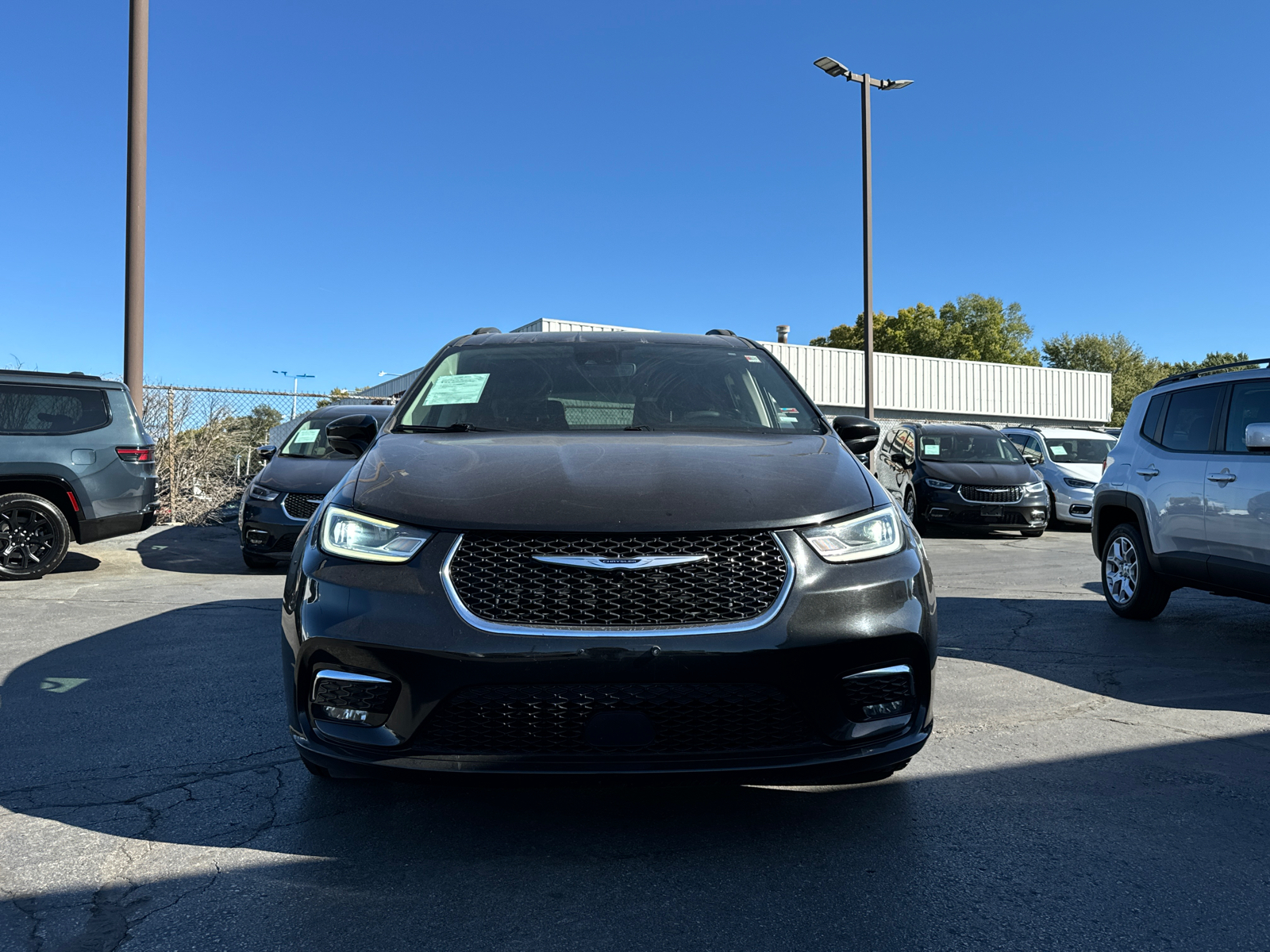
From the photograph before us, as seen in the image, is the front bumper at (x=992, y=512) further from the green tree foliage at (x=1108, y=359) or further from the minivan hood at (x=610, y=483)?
the green tree foliage at (x=1108, y=359)

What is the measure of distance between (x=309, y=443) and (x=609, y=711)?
27.6 feet

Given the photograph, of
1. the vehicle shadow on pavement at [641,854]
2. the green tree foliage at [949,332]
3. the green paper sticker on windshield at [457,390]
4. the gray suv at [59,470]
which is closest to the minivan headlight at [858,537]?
the vehicle shadow on pavement at [641,854]

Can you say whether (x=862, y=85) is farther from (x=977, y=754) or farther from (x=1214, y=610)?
(x=977, y=754)

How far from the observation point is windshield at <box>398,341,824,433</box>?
391 cm

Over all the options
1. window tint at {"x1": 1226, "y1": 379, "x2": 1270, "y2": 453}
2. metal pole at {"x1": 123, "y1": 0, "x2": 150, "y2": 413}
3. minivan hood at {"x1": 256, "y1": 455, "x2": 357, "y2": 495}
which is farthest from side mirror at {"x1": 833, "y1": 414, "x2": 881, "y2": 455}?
metal pole at {"x1": 123, "y1": 0, "x2": 150, "y2": 413}

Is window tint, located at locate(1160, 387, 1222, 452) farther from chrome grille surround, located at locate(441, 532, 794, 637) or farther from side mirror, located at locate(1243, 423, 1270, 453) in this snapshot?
chrome grille surround, located at locate(441, 532, 794, 637)

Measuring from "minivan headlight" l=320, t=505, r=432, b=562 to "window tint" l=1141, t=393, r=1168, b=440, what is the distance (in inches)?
222

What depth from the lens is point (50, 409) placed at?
860 centimetres

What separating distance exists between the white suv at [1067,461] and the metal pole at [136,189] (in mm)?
12862

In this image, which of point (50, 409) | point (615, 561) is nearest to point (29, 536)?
point (50, 409)

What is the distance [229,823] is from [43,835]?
517 millimetres

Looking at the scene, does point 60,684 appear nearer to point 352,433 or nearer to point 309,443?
point 352,433

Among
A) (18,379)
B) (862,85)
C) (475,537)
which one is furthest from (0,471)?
(862,85)

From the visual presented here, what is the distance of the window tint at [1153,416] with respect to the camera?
665cm
